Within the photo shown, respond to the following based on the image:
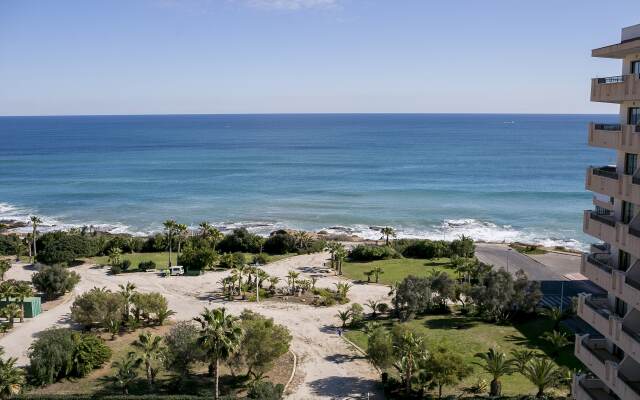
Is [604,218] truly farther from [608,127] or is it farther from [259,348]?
[259,348]

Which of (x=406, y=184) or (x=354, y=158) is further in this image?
(x=354, y=158)

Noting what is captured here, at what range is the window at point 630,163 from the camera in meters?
16.4

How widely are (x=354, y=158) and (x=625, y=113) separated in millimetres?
154944

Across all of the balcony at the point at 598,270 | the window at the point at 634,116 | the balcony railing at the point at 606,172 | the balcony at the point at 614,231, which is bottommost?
the balcony at the point at 598,270

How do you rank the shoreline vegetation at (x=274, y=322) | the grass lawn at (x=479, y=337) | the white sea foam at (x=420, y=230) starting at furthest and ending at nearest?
the white sea foam at (x=420, y=230)
the grass lawn at (x=479, y=337)
the shoreline vegetation at (x=274, y=322)

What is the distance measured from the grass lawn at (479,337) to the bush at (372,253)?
19051 millimetres

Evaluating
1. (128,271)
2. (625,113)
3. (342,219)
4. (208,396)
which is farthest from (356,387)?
(342,219)

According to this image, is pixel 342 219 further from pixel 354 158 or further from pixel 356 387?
pixel 354 158

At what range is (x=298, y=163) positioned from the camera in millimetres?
160125

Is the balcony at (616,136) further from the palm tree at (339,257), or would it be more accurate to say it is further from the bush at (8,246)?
the bush at (8,246)

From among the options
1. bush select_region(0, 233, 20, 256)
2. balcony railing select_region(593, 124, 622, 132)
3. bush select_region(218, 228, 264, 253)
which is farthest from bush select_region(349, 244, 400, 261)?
balcony railing select_region(593, 124, 622, 132)

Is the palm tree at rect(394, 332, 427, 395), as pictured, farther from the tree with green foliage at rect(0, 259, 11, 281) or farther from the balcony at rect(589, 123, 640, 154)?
the tree with green foliage at rect(0, 259, 11, 281)

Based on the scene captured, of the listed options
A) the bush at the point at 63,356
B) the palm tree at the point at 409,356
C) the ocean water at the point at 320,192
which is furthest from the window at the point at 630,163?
the ocean water at the point at 320,192

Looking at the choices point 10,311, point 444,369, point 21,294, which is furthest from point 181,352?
point 21,294
